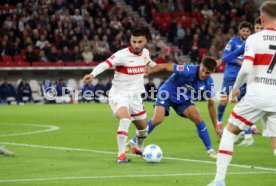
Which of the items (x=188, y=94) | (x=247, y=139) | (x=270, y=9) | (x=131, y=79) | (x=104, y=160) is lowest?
(x=247, y=139)

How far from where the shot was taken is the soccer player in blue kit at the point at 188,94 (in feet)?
45.1

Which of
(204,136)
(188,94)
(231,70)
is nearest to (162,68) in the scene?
(188,94)

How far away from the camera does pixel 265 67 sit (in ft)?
31.5

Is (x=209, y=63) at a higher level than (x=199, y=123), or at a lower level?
higher

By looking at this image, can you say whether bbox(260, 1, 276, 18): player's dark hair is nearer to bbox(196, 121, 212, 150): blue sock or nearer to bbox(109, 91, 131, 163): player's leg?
bbox(109, 91, 131, 163): player's leg

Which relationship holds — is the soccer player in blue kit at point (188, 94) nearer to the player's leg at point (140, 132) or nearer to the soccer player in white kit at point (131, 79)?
the player's leg at point (140, 132)

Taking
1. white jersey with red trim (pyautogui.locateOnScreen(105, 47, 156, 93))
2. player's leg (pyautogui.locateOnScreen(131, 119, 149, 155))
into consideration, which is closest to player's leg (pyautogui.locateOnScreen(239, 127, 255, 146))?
player's leg (pyautogui.locateOnScreen(131, 119, 149, 155))

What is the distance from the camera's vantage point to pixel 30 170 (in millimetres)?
11570

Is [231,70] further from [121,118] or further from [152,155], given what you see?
[152,155]

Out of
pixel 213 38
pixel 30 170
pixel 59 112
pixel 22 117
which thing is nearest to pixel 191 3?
pixel 213 38

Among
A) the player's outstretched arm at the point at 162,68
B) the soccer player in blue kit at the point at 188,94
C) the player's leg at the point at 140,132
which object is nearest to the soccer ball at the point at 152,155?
the player's leg at the point at 140,132

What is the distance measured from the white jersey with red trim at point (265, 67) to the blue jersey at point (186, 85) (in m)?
4.10

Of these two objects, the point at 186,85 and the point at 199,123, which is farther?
the point at 186,85

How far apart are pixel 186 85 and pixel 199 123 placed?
0.75 metres
